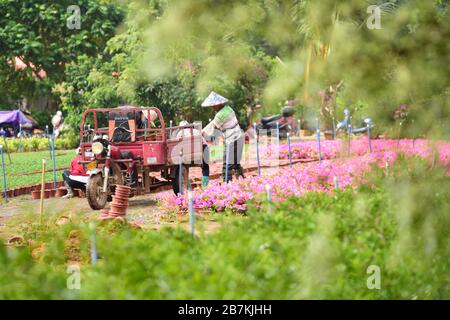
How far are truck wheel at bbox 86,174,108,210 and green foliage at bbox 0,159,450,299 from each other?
6.47 m

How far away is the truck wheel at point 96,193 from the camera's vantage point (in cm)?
1120

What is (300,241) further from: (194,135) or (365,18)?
(194,135)

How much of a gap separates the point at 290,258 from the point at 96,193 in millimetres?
7561

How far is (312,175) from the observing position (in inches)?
247

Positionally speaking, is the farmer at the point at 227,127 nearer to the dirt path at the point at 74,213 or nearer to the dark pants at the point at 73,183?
the dirt path at the point at 74,213

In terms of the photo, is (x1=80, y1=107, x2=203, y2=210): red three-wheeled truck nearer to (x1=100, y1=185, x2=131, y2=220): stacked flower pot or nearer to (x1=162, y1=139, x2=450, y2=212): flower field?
(x1=162, y1=139, x2=450, y2=212): flower field

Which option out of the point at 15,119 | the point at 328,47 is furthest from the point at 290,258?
the point at 15,119

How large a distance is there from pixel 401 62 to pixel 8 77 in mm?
35430

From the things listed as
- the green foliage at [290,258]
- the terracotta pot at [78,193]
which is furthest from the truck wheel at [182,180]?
the green foliage at [290,258]

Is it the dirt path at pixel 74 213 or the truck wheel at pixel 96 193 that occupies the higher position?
the truck wheel at pixel 96 193

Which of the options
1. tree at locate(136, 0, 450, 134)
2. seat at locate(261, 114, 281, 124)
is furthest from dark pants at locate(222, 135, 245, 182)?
seat at locate(261, 114, 281, 124)

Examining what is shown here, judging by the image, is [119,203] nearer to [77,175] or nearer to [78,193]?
[77,175]

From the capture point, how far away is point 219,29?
343 cm

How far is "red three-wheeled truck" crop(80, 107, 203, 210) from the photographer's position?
11500 millimetres
